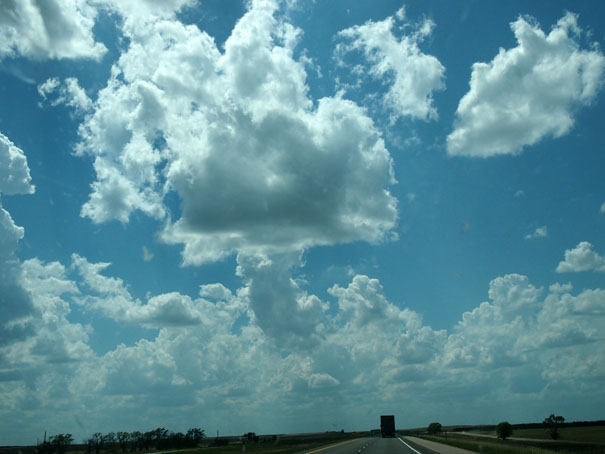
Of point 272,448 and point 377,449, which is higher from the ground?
point 377,449

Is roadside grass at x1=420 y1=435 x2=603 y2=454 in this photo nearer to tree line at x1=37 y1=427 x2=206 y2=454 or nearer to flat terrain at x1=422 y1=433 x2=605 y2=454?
flat terrain at x1=422 y1=433 x2=605 y2=454

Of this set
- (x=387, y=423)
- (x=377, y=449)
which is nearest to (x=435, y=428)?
(x=387, y=423)

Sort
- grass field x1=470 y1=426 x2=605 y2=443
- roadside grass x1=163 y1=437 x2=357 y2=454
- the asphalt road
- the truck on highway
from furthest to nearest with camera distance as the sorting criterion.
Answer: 1. the truck on highway
2. grass field x1=470 y1=426 x2=605 y2=443
3. roadside grass x1=163 y1=437 x2=357 y2=454
4. the asphalt road

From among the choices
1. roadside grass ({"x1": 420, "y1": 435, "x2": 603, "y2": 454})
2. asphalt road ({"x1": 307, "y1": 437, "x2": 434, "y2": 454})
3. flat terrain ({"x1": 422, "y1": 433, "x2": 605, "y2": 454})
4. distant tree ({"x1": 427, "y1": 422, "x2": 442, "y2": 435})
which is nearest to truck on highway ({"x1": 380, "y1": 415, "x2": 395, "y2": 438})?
flat terrain ({"x1": 422, "y1": 433, "x2": 605, "y2": 454})

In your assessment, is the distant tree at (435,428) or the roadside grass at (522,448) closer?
the roadside grass at (522,448)

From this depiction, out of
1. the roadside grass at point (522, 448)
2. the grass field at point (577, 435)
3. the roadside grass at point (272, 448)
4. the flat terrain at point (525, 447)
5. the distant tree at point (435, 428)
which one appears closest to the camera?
the roadside grass at point (522, 448)

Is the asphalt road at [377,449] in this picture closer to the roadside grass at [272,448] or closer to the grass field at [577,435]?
the roadside grass at [272,448]

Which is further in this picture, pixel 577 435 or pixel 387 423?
pixel 577 435

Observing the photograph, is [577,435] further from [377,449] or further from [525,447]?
[377,449]

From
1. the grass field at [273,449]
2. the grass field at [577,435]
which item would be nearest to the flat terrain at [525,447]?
the grass field at [273,449]

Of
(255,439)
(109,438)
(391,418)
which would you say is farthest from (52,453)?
(391,418)

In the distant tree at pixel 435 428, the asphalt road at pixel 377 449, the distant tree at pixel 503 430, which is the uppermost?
the asphalt road at pixel 377 449

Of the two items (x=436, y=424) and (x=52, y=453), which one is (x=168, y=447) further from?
(x=436, y=424)

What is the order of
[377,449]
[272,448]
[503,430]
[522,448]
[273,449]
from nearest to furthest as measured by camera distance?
[522,448]
[377,449]
[273,449]
[272,448]
[503,430]
